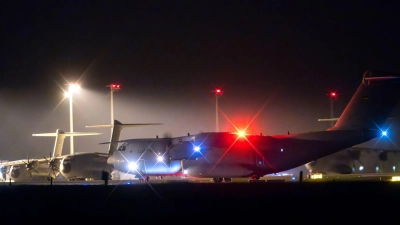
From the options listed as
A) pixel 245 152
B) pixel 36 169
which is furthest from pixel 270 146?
pixel 36 169

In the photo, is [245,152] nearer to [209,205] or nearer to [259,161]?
[259,161]

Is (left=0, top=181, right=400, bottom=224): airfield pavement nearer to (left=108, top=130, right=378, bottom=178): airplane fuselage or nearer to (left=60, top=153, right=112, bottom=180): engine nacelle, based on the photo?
(left=108, top=130, right=378, bottom=178): airplane fuselage

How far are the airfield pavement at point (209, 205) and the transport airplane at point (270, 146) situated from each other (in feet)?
48.5

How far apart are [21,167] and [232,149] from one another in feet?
87.2

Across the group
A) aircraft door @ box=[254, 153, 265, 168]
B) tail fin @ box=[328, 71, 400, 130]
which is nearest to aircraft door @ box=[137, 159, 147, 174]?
aircraft door @ box=[254, 153, 265, 168]

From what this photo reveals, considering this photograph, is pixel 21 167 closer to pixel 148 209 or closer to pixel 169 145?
pixel 169 145

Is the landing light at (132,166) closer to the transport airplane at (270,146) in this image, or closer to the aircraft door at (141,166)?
the aircraft door at (141,166)

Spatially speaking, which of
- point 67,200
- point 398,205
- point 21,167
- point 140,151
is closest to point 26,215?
point 67,200

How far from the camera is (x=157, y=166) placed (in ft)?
139

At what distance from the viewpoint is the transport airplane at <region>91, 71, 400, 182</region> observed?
36469 millimetres

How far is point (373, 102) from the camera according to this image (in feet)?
120

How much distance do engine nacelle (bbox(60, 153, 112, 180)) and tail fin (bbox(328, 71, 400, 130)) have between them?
23903 millimetres

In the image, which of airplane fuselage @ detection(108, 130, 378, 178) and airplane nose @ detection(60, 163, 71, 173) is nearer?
airplane fuselage @ detection(108, 130, 378, 178)

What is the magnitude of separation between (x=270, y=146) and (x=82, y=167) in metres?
20.1
